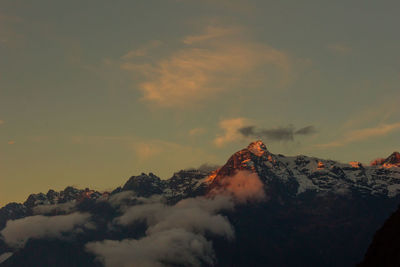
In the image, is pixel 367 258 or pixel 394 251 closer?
pixel 394 251

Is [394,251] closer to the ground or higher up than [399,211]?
closer to the ground

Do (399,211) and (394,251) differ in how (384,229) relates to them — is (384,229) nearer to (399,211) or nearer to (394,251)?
(399,211)

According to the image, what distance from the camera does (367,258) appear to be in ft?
502

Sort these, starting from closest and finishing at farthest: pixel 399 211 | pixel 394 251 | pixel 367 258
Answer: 1. pixel 394 251
2. pixel 367 258
3. pixel 399 211

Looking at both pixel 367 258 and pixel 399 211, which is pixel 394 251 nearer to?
pixel 367 258

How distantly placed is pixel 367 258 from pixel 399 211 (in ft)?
61.3

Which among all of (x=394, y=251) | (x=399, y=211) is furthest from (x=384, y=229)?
(x=394, y=251)

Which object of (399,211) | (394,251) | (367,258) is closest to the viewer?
(394,251)

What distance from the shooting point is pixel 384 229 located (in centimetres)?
16050

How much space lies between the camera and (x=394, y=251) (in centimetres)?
14225

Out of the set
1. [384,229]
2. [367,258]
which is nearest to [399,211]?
[384,229]

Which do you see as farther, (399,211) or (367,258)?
(399,211)

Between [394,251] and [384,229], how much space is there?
1867cm

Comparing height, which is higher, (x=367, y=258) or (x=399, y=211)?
(x=399, y=211)
